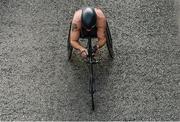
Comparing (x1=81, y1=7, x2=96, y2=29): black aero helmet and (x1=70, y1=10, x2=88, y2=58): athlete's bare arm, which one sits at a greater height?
(x1=81, y1=7, x2=96, y2=29): black aero helmet

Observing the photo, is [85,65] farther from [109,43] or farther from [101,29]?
[101,29]

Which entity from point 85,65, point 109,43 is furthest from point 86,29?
point 85,65

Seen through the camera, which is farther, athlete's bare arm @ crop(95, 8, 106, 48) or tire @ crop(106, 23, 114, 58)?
tire @ crop(106, 23, 114, 58)

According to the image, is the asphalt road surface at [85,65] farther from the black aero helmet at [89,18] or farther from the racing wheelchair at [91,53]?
the black aero helmet at [89,18]

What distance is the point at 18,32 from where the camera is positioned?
3.71 meters

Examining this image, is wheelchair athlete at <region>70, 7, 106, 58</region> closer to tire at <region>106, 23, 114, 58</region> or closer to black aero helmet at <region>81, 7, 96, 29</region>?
black aero helmet at <region>81, 7, 96, 29</region>

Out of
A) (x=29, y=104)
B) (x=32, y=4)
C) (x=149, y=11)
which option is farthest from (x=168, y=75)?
(x=32, y=4)

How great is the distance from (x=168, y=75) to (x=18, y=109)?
3.55ft

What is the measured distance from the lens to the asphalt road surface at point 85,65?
326cm

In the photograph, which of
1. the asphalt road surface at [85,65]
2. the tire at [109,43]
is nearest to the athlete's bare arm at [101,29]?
the tire at [109,43]

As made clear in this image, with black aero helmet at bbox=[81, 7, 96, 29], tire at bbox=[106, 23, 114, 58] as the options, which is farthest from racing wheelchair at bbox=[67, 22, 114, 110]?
black aero helmet at bbox=[81, 7, 96, 29]

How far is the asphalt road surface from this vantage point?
3256 millimetres

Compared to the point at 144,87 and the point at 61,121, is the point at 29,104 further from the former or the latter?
the point at 144,87

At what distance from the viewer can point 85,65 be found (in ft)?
11.5
